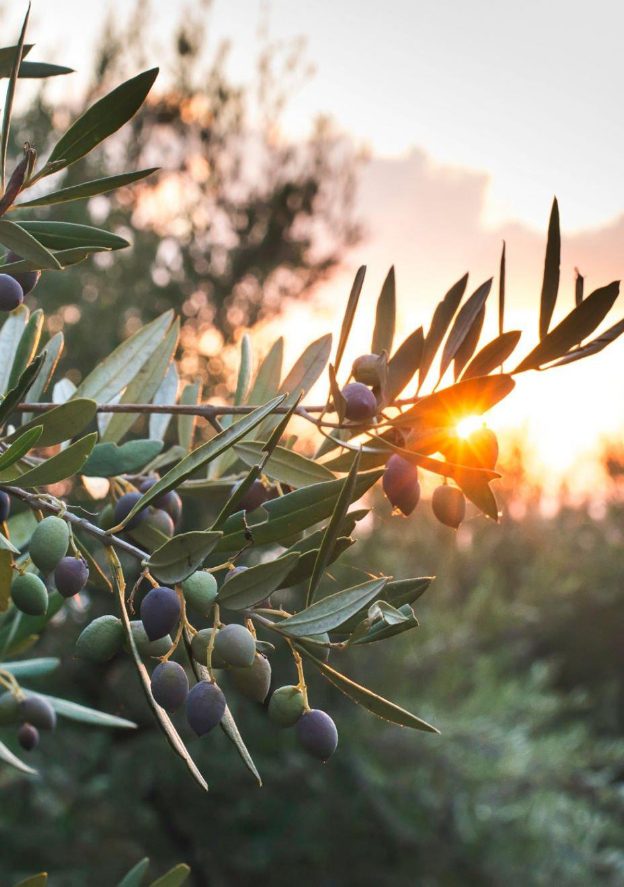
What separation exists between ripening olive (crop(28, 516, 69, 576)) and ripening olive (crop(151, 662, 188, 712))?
42 mm

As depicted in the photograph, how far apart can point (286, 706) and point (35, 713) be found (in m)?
0.21

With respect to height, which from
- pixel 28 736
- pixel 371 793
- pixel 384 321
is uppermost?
→ pixel 384 321

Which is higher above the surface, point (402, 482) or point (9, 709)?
point (402, 482)

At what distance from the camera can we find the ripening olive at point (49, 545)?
25 centimetres

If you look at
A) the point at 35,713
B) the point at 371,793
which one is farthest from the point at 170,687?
the point at 371,793

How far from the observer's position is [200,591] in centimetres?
25

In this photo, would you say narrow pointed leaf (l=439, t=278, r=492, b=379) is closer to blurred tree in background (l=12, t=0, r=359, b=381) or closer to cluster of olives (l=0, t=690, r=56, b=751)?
cluster of olives (l=0, t=690, r=56, b=751)

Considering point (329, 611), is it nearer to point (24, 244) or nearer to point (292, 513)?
point (292, 513)

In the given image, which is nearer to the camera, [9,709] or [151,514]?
[151,514]

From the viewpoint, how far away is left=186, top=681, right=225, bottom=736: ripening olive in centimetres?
25

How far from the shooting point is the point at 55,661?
0.56 m

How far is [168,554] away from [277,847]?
4201 mm

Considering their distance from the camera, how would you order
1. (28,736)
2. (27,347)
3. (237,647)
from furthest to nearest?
(28,736)
(27,347)
(237,647)

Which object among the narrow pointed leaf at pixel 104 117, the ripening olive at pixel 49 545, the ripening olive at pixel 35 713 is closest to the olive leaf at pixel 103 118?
the narrow pointed leaf at pixel 104 117
